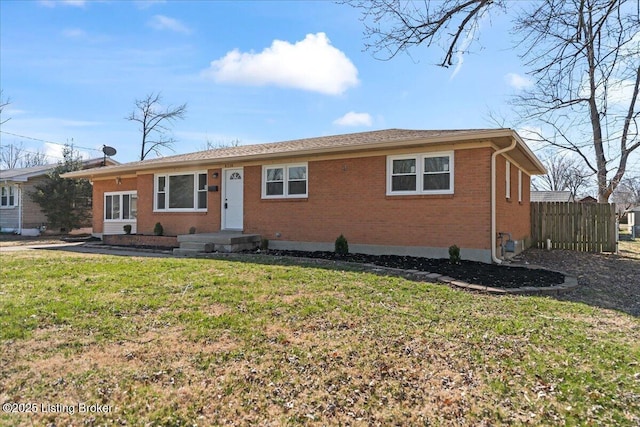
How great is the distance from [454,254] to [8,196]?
26990 mm

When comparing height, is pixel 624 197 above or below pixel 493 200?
above

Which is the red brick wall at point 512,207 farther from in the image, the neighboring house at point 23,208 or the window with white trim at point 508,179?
the neighboring house at point 23,208

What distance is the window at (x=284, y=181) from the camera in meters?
11.8

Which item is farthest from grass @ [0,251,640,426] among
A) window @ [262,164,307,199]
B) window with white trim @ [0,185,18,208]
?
window with white trim @ [0,185,18,208]

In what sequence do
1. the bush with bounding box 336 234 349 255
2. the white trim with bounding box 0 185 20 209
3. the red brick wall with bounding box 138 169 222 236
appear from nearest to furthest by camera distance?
the bush with bounding box 336 234 349 255 < the red brick wall with bounding box 138 169 222 236 < the white trim with bounding box 0 185 20 209

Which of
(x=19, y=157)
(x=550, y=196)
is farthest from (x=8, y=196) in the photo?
(x=550, y=196)

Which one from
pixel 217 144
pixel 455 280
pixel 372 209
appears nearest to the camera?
pixel 455 280

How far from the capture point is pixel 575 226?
47.3ft

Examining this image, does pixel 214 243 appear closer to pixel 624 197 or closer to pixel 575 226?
pixel 575 226

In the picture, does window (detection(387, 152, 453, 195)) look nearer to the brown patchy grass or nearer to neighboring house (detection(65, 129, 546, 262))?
neighboring house (detection(65, 129, 546, 262))

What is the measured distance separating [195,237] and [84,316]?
6.85 metres

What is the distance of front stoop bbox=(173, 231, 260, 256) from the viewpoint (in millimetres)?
11180

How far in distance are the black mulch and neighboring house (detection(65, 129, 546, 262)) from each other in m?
0.66

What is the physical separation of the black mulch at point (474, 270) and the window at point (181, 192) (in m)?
5.80
